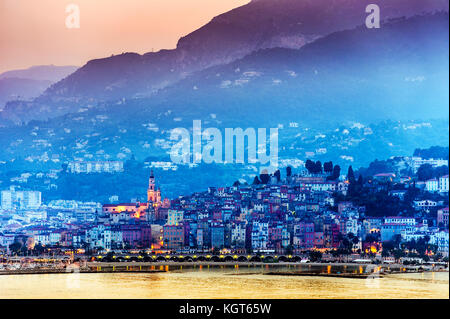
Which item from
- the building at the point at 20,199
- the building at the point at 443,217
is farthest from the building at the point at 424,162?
the building at the point at 20,199

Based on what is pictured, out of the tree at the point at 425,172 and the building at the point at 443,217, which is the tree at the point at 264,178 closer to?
the tree at the point at 425,172

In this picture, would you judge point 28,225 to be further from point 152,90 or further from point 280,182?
point 152,90

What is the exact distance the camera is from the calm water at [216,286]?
49.1ft

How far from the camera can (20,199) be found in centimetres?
3322

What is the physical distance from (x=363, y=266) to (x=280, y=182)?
453 inches

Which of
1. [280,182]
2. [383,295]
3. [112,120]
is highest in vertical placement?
[112,120]

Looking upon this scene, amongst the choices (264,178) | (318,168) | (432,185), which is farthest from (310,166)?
(432,185)

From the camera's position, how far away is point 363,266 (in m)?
21.6

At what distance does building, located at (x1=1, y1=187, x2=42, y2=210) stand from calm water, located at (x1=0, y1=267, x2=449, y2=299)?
43.7 feet

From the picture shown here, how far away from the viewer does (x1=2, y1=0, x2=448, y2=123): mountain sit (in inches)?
1347

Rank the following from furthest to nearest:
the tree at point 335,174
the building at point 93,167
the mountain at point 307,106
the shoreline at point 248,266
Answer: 1. the mountain at point 307,106
2. the building at point 93,167
3. the tree at point 335,174
4. the shoreline at point 248,266

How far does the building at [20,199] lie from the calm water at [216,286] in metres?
13.3

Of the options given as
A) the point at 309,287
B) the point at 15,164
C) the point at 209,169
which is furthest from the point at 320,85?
the point at 309,287

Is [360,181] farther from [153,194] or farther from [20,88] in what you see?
[20,88]
